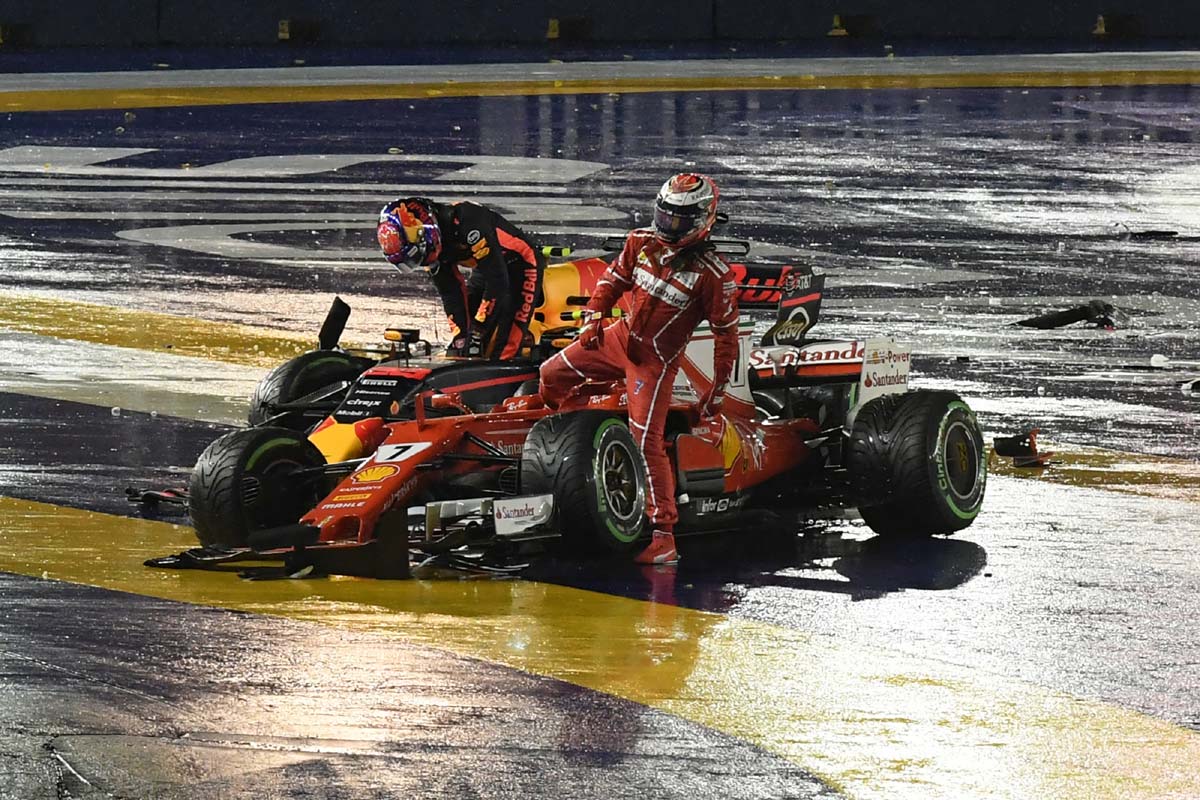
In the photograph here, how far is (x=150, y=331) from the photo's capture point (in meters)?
17.0

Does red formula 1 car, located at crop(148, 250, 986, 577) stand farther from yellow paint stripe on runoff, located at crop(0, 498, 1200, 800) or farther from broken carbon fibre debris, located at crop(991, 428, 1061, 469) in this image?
broken carbon fibre debris, located at crop(991, 428, 1061, 469)

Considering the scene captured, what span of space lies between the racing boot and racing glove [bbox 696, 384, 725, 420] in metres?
0.74

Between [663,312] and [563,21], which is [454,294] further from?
[563,21]

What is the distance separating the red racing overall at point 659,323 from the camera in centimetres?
1079

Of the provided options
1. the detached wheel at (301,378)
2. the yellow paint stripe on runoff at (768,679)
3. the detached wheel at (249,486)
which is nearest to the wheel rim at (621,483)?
the yellow paint stripe on runoff at (768,679)

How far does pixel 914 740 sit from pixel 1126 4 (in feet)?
101

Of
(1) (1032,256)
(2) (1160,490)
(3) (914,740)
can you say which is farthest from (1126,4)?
(3) (914,740)

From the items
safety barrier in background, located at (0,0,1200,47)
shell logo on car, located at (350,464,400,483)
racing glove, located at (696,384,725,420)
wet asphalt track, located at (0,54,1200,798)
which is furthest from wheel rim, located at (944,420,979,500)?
safety barrier in background, located at (0,0,1200,47)

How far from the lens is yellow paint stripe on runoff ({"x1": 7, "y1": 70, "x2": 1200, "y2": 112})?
3017cm

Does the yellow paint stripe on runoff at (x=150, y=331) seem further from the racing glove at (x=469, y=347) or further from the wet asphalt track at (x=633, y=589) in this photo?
the racing glove at (x=469, y=347)

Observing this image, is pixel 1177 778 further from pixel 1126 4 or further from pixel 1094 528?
pixel 1126 4

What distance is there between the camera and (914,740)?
805 centimetres

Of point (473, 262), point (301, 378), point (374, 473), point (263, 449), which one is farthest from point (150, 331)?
point (374, 473)

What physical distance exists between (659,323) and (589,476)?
97 cm
